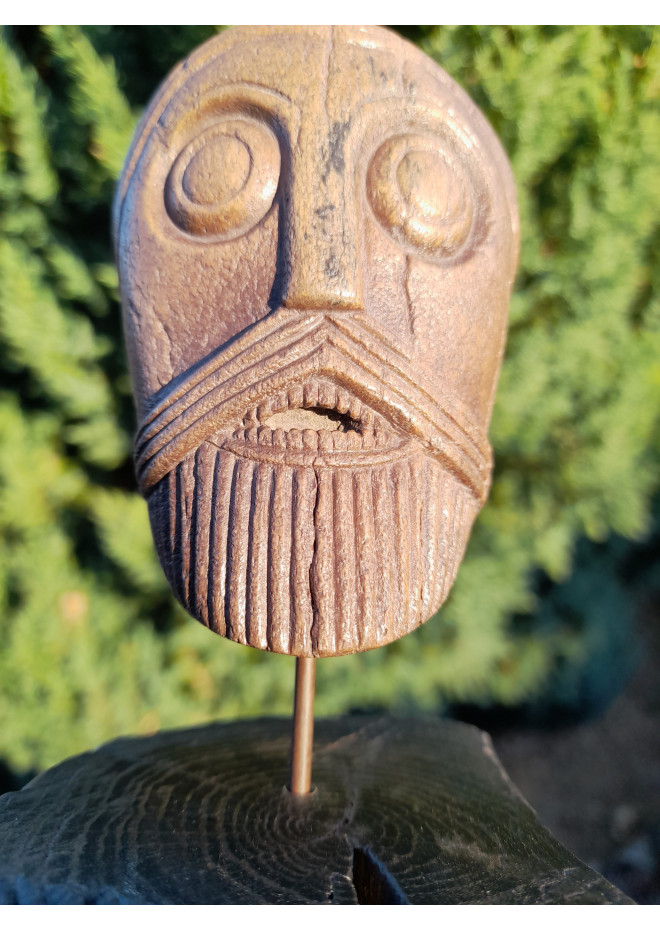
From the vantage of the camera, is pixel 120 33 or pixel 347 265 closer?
pixel 347 265

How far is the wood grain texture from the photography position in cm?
125

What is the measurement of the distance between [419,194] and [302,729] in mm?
1103

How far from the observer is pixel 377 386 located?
4.14 feet

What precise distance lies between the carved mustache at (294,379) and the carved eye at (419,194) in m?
0.20

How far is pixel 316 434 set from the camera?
1.27 metres

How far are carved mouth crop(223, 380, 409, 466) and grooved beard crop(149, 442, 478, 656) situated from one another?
0.8 inches

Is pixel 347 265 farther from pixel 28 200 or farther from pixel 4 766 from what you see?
pixel 4 766

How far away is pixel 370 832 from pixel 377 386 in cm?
89

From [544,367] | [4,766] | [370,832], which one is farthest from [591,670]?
[4,766]

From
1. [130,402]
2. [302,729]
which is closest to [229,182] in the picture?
[302,729]

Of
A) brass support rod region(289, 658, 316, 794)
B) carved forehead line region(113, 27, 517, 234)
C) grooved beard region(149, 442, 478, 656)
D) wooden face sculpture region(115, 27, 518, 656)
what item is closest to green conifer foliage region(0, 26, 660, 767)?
carved forehead line region(113, 27, 517, 234)

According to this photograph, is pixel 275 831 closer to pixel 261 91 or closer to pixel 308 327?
pixel 308 327

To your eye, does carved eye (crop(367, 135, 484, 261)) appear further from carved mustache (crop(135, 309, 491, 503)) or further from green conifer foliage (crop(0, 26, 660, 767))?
green conifer foliage (crop(0, 26, 660, 767))

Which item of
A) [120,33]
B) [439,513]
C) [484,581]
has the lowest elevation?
[484,581]
